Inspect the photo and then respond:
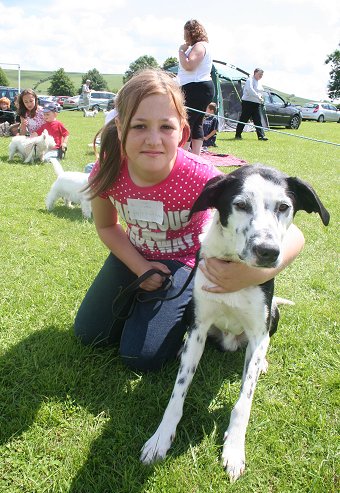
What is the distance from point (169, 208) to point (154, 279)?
1.34 ft

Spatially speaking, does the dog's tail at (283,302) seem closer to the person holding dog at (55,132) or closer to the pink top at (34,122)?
the person holding dog at (55,132)

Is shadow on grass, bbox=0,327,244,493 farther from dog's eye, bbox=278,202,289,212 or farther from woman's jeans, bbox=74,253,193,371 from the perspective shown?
dog's eye, bbox=278,202,289,212

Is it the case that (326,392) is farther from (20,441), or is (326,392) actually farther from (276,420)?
(20,441)

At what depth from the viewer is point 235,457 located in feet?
5.65

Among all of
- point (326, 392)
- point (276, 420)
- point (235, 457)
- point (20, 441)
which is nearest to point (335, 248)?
point (326, 392)

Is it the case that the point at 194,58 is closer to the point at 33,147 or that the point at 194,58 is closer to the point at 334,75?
the point at 33,147

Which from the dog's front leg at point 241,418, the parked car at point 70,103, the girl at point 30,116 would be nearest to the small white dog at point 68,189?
the dog's front leg at point 241,418

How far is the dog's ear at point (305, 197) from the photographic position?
1.82 meters

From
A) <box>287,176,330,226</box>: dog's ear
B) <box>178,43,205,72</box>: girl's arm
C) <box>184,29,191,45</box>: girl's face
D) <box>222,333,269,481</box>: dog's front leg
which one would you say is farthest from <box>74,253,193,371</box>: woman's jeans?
<box>184,29,191,45</box>: girl's face

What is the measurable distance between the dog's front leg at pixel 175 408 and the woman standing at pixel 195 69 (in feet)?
16.6

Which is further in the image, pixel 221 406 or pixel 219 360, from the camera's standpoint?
pixel 219 360

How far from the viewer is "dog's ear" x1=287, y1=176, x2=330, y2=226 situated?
1.82m

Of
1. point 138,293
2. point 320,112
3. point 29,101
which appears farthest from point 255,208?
point 320,112

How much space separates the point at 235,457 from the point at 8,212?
13.1 feet
